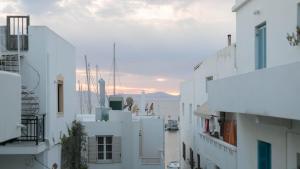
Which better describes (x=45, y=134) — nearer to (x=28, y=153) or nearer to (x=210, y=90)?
(x=28, y=153)

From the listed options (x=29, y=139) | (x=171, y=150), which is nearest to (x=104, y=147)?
(x=29, y=139)

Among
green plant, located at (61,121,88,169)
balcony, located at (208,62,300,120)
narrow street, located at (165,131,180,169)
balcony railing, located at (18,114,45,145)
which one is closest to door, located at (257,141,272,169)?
balcony, located at (208,62,300,120)

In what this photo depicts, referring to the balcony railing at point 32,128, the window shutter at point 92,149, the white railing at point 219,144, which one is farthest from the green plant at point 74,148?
the white railing at point 219,144

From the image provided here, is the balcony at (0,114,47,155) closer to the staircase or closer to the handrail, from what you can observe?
the staircase

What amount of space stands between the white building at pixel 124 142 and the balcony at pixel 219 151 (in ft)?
13.6

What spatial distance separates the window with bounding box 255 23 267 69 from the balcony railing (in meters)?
6.89

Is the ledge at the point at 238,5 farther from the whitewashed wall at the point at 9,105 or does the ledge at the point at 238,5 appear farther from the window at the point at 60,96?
the window at the point at 60,96

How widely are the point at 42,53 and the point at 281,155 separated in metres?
8.81

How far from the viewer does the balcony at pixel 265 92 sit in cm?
759

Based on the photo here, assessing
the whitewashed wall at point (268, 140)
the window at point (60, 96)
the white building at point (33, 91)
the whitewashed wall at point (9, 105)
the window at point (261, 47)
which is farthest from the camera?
the window at point (60, 96)

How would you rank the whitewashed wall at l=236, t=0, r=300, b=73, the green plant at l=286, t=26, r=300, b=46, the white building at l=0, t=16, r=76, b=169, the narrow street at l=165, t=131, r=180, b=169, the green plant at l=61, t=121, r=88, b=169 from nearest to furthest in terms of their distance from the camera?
1. the green plant at l=286, t=26, r=300, b=46
2. the whitewashed wall at l=236, t=0, r=300, b=73
3. the white building at l=0, t=16, r=76, b=169
4. the green plant at l=61, t=121, r=88, b=169
5. the narrow street at l=165, t=131, r=180, b=169

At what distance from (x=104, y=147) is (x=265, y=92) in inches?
640

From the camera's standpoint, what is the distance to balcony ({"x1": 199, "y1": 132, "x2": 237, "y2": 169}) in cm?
1555

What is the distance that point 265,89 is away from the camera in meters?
9.04
